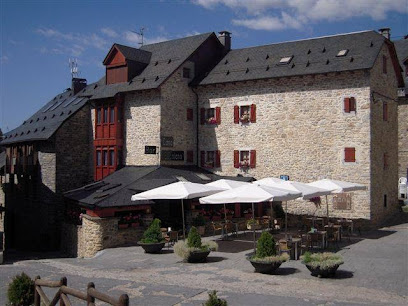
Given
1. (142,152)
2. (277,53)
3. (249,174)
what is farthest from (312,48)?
(142,152)

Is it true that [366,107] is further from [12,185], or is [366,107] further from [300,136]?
[12,185]

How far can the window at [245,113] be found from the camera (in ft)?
83.6

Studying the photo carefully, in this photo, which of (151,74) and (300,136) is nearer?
(300,136)

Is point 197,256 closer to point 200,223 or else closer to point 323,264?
point 323,264

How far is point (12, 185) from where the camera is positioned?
108 ft

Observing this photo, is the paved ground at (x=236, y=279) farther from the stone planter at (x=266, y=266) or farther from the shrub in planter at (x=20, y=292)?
the shrub in planter at (x=20, y=292)

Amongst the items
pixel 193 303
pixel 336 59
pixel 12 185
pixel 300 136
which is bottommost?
pixel 193 303

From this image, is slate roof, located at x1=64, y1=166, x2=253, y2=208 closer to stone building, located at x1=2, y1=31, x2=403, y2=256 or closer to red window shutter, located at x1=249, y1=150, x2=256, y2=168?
stone building, located at x1=2, y1=31, x2=403, y2=256

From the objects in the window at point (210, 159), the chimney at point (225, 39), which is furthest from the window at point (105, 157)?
the chimney at point (225, 39)

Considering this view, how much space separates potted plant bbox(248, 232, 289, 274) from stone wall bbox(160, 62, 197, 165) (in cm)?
1314

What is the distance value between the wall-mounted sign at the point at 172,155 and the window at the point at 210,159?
136cm

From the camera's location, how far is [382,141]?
2408cm

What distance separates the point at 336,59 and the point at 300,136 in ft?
13.4

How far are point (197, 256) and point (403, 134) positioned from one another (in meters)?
21.8
